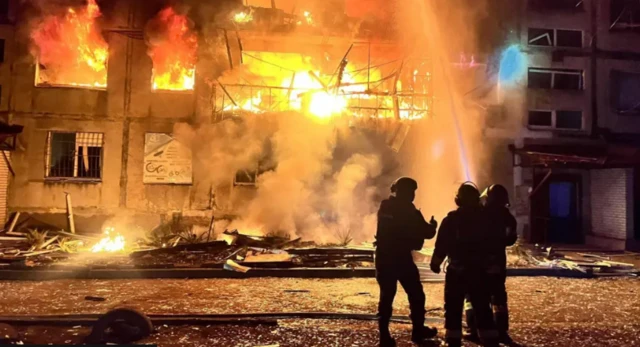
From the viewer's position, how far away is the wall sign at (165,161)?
14.0 meters

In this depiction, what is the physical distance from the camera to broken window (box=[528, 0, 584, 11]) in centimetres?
1598

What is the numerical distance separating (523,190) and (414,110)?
501cm

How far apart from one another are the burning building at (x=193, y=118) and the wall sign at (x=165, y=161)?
0.04 metres

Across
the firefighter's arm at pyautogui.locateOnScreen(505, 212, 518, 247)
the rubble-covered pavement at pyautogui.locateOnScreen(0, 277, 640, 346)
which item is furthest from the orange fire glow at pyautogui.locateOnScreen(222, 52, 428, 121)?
the firefighter's arm at pyautogui.locateOnScreen(505, 212, 518, 247)

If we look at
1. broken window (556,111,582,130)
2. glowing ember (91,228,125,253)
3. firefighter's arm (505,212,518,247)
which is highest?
broken window (556,111,582,130)

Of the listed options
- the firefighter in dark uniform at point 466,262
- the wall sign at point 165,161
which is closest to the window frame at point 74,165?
the wall sign at point 165,161

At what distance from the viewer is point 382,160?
14.2 meters

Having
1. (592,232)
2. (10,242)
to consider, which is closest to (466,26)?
(592,232)

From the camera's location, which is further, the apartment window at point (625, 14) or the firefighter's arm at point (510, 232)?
the apartment window at point (625, 14)

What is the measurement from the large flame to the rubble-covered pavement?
25.8 feet

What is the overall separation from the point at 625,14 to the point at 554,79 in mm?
3637

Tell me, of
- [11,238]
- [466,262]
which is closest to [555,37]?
[466,262]

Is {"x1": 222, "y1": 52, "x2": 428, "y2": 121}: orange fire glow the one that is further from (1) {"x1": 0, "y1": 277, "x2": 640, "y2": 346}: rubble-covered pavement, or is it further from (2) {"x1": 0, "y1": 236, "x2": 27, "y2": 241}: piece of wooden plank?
(2) {"x1": 0, "y1": 236, "x2": 27, "y2": 241}: piece of wooden plank

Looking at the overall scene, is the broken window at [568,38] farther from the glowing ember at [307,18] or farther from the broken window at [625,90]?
the glowing ember at [307,18]
